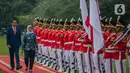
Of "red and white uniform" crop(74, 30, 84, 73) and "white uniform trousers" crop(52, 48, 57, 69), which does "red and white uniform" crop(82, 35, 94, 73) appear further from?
"white uniform trousers" crop(52, 48, 57, 69)

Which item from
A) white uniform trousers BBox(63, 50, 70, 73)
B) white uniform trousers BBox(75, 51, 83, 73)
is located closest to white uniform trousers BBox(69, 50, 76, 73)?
white uniform trousers BBox(63, 50, 70, 73)

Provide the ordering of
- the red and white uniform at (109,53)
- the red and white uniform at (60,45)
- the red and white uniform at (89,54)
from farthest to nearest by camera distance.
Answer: the red and white uniform at (60,45)
the red and white uniform at (89,54)
the red and white uniform at (109,53)

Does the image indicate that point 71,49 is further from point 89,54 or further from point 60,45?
point 89,54

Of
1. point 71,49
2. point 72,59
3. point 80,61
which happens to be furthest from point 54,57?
point 80,61

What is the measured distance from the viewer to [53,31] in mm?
18812

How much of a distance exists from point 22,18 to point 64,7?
2739 cm

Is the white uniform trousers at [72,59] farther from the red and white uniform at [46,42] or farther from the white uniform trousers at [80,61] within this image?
the red and white uniform at [46,42]

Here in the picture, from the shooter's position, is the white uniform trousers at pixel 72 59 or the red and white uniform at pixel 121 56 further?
the white uniform trousers at pixel 72 59

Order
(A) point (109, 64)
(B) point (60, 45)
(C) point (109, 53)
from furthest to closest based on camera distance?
(B) point (60, 45) → (A) point (109, 64) → (C) point (109, 53)

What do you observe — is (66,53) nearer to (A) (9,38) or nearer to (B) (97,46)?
(A) (9,38)

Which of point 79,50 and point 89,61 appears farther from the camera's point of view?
point 79,50

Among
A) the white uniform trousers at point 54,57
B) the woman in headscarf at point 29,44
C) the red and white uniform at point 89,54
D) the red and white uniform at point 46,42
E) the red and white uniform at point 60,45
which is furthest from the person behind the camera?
the red and white uniform at point 46,42

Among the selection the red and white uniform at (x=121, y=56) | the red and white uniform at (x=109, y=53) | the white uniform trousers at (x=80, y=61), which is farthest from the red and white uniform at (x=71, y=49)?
the red and white uniform at (x=121, y=56)

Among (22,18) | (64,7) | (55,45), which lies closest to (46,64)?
(55,45)
